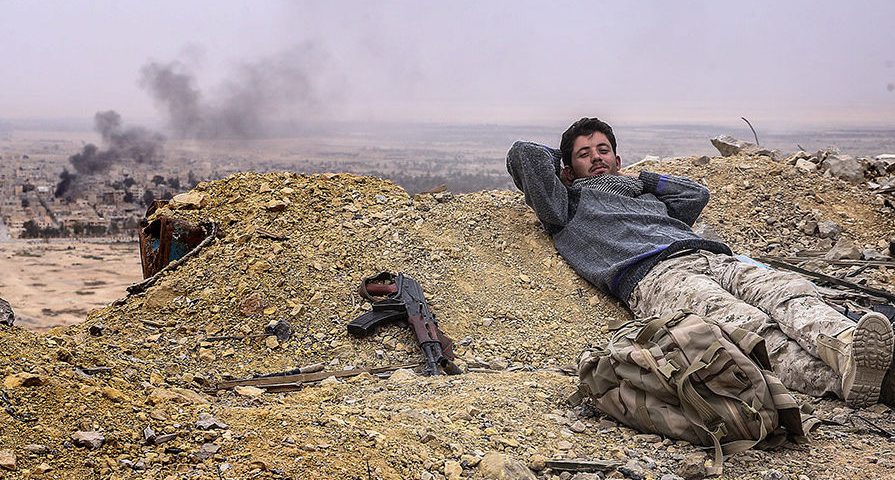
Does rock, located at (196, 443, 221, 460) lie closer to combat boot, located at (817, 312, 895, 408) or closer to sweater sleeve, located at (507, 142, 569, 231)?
combat boot, located at (817, 312, 895, 408)

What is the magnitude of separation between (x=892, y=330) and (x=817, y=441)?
61 centimetres

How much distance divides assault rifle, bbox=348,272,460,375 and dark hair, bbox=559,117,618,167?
164cm

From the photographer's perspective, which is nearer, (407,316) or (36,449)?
(36,449)

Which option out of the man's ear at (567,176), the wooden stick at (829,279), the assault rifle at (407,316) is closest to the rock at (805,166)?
the wooden stick at (829,279)

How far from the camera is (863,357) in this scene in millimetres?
3082

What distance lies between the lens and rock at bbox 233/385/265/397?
3.66 m

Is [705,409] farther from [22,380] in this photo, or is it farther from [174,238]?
[174,238]

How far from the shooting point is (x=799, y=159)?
7.91 m

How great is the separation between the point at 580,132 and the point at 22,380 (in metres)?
4.07

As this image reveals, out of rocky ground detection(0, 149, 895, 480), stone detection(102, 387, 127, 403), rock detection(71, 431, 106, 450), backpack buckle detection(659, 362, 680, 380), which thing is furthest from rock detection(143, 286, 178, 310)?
backpack buckle detection(659, 362, 680, 380)

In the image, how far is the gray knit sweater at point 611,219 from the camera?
482cm

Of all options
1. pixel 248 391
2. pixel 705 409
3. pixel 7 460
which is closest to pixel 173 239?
pixel 248 391

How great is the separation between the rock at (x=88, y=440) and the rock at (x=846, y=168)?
731 cm

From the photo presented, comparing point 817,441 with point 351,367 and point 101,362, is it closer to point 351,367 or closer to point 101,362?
point 351,367
